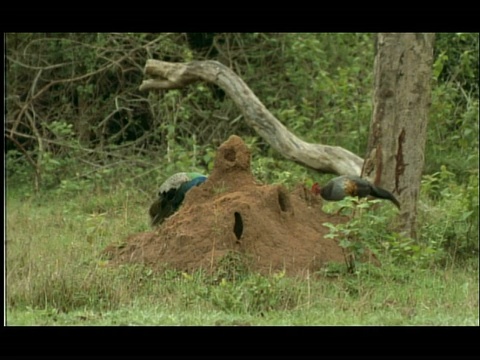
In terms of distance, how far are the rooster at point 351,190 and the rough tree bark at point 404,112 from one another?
Result: 11 cm

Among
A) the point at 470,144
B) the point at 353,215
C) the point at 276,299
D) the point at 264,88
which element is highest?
the point at 264,88

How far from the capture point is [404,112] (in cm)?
952

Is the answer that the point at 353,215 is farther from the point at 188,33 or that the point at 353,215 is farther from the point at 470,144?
the point at 188,33

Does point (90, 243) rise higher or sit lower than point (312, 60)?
lower

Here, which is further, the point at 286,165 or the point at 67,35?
the point at 67,35

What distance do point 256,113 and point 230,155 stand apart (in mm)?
3298

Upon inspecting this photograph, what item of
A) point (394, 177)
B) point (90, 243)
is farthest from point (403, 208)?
point (90, 243)

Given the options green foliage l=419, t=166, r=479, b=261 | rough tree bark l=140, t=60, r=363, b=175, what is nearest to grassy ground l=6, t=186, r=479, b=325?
green foliage l=419, t=166, r=479, b=261

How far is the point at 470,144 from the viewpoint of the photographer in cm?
1180

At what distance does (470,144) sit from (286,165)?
2.34 metres

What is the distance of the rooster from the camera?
31.1ft

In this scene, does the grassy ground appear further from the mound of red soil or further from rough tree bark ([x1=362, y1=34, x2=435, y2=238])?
rough tree bark ([x1=362, y1=34, x2=435, y2=238])

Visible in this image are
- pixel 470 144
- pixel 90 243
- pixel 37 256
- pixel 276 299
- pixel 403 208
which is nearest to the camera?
pixel 276 299

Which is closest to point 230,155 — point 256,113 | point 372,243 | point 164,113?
point 372,243
